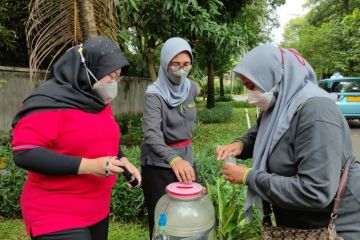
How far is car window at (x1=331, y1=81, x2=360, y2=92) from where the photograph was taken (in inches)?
420

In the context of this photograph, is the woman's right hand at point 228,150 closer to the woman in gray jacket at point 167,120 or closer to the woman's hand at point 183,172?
the woman's hand at point 183,172

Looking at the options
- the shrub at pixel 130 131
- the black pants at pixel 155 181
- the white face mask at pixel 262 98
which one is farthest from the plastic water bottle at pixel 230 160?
the shrub at pixel 130 131

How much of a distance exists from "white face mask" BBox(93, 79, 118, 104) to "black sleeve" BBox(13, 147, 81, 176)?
41cm

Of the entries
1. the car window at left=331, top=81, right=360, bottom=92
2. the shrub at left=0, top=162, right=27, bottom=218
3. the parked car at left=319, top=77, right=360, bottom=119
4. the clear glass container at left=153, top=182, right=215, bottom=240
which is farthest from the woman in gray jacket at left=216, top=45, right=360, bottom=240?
the car window at left=331, top=81, right=360, bottom=92

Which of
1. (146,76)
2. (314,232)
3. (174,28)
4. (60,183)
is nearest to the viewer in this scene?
(314,232)

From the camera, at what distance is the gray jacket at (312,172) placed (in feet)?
4.50

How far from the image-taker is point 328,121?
1381mm

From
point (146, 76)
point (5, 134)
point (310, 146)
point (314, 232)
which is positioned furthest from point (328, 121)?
point (146, 76)

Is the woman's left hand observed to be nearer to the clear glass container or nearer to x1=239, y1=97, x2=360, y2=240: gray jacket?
x1=239, y1=97, x2=360, y2=240: gray jacket

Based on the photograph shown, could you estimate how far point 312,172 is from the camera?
1.38m

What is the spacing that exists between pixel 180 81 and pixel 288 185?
1.41 metres

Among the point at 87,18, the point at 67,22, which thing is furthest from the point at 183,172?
the point at 67,22

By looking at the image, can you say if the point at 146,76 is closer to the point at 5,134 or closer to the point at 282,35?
the point at 5,134

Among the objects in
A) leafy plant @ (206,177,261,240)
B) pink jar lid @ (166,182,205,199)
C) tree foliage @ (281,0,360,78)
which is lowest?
leafy plant @ (206,177,261,240)
